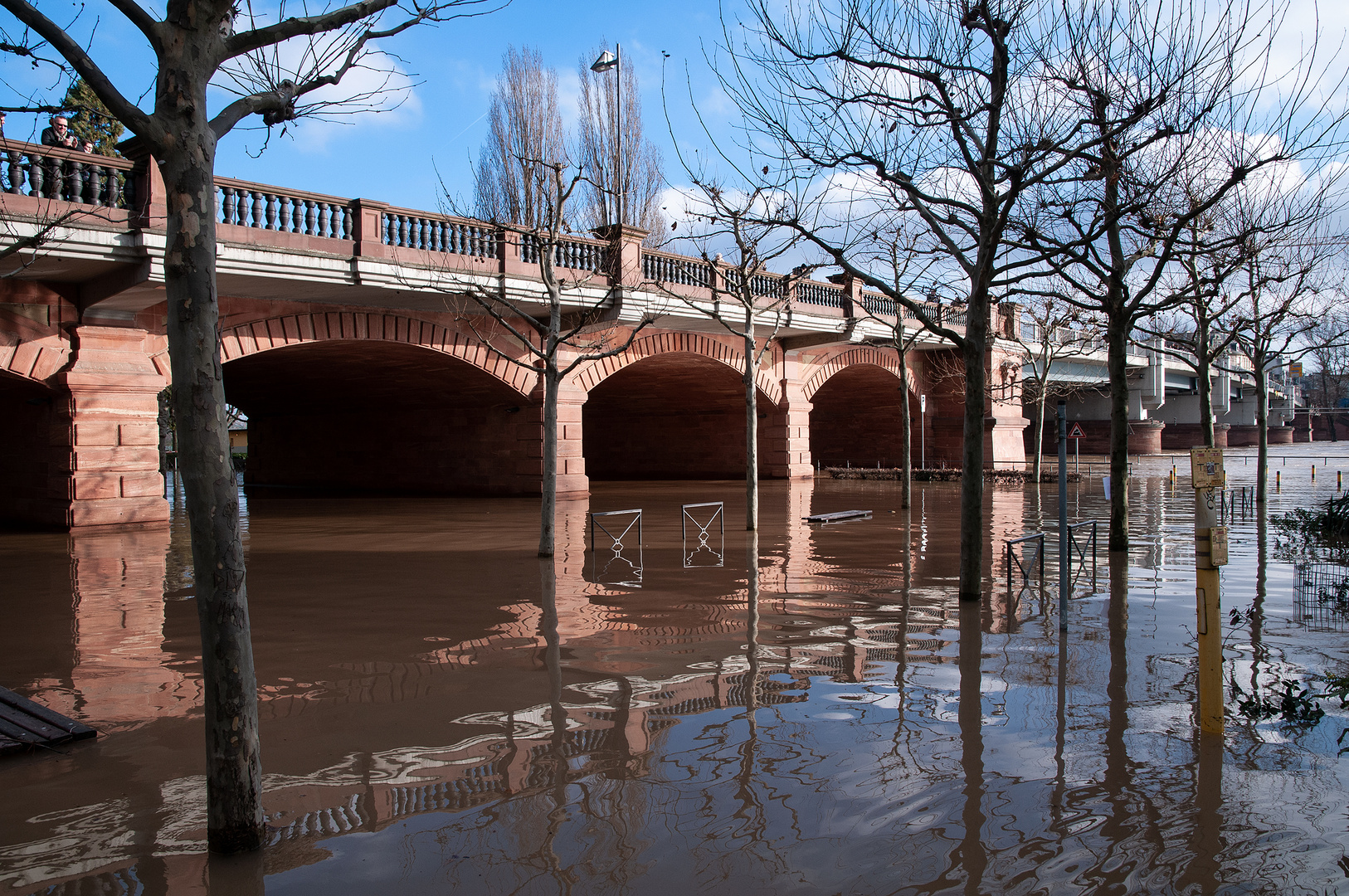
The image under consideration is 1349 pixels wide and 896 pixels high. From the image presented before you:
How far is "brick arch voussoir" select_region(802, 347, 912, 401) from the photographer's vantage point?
2972 cm

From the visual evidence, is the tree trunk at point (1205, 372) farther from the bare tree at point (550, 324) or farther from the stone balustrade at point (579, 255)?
the stone balustrade at point (579, 255)

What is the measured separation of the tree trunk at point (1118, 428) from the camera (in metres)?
11.4

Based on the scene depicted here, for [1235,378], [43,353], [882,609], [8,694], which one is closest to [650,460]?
[43,353]

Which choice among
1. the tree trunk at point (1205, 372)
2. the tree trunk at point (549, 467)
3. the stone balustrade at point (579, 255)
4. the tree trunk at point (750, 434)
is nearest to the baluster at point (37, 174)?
the tree trunk at point (549, 467)

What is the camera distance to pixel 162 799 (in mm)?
4258

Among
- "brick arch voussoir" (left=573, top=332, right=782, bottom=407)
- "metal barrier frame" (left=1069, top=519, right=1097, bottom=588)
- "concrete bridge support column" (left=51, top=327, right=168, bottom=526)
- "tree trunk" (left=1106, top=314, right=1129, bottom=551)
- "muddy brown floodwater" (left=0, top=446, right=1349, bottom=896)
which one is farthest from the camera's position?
"brick arch voussoir" (left=573, top=332, right=782, bottom=407)

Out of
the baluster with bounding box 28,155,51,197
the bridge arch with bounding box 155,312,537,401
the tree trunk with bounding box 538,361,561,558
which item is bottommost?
the tree trunk with bounding box 538,361,561,558

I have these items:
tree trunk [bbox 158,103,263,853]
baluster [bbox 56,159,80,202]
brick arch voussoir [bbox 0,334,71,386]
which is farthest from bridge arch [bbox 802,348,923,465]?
tree trunk [bbox 158,103,263,853]

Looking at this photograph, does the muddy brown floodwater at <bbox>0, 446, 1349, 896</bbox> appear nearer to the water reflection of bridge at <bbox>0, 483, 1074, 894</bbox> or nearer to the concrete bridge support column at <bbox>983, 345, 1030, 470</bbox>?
the water reflection of bridge at <bbox>0, 483, 1074, 894</bbox>

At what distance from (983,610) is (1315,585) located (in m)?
3.23

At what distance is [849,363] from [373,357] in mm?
15790

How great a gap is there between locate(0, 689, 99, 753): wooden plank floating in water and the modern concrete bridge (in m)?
6.16

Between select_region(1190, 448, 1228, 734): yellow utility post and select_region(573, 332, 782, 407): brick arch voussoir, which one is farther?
select_region(573, 332, 782, 407): brick arch voussoir

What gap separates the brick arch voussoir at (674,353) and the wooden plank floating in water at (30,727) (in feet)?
53.2
